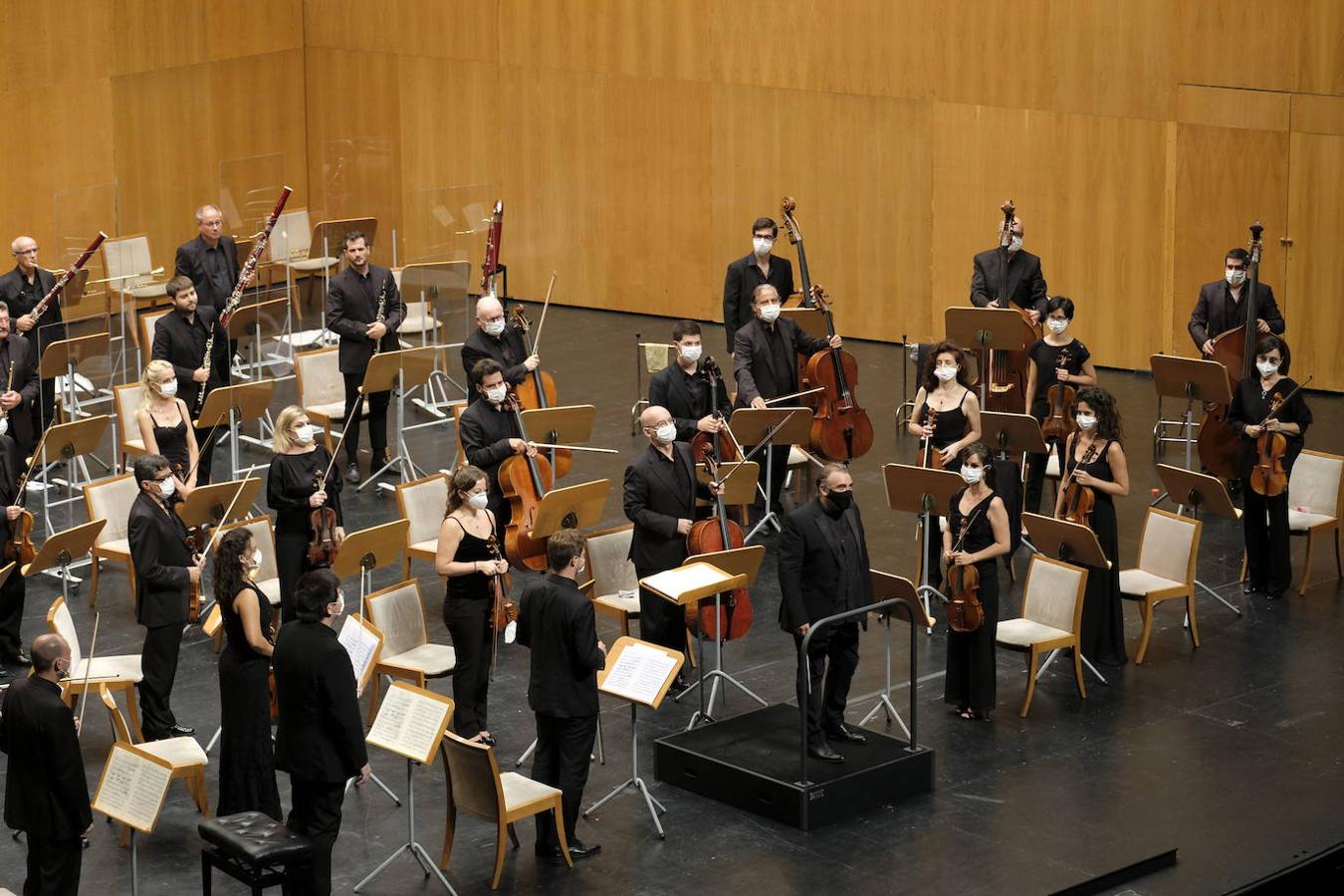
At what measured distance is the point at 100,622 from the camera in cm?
1097

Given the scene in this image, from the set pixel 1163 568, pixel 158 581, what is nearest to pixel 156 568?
pixel 158 581

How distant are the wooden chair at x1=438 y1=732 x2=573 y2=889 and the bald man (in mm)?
3928

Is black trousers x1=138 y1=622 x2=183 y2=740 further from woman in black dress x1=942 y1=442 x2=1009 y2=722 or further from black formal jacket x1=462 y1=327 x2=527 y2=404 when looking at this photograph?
woman in black dress x1=942 y1=442 x2=1009 y2=722

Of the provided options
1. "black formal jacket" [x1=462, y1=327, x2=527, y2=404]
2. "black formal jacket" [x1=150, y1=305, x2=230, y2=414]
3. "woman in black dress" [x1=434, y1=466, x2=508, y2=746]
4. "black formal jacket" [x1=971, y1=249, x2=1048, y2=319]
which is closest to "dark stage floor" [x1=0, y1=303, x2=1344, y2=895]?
"woman in black dress" [x1=434, y1=466, x2=508, y2=746]

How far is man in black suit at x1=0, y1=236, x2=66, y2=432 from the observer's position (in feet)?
42.0

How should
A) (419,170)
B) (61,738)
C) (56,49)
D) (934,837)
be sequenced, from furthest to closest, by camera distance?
(419,170) → (56,49) → (934,837) → (61,738)

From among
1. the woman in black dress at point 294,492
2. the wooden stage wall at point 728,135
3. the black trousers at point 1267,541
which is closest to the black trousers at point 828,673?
the woman in black dress at point 294,492

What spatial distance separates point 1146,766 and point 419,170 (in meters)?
12.6

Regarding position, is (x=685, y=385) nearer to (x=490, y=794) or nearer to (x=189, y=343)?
(x=189, y=343)

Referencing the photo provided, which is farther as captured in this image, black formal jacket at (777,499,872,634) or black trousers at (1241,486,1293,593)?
black trousers at (1241,486,1293,593)

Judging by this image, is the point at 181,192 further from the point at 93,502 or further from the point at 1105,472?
the point at 1105,472

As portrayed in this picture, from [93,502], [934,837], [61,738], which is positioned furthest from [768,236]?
[61,738]

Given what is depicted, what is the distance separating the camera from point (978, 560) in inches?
369

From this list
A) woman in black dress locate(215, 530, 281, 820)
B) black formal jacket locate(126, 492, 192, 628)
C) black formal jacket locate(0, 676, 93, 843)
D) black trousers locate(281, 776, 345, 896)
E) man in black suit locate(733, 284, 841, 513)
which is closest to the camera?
black formal jacket locate(0, 676, 93, 843)
